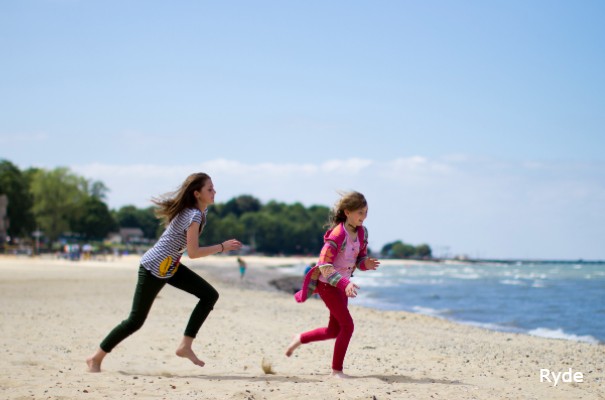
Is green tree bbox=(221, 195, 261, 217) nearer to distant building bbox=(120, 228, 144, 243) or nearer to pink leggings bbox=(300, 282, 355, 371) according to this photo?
distant building bbox=(120, 228, 144, 243)

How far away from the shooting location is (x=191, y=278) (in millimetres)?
6141

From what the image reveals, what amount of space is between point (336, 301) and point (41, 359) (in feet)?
11.1

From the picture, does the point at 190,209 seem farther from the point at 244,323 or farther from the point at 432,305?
the point at 432,305

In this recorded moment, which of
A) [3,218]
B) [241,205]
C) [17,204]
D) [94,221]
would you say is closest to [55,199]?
[17,204]

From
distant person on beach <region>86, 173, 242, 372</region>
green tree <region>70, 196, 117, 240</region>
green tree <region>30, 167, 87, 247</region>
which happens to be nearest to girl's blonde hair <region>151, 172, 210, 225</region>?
distant person on beach <region>86, 173, 242, 372</region>

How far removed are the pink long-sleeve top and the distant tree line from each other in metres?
9.30

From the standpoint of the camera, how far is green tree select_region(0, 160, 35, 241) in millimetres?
73812

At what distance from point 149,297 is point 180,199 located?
938 millimetres

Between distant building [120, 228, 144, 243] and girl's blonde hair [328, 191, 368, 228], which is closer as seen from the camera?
girl's blonde hair [328, 191, 368, 228]

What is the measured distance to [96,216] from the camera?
103m

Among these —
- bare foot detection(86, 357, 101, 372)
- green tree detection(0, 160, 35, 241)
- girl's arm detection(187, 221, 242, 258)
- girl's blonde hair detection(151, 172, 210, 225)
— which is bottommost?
bare foot detection(86, 357, 101, 372)

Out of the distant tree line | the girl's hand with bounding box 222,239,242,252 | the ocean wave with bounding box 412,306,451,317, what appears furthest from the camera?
the distant tree line

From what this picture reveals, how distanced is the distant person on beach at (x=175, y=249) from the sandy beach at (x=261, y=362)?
2.08 ft

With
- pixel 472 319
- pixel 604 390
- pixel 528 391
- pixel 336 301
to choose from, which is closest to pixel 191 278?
pixel 336 301
